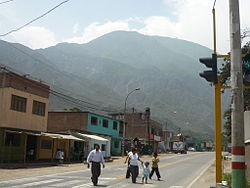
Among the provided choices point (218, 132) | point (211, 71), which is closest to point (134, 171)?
point (218, 132)

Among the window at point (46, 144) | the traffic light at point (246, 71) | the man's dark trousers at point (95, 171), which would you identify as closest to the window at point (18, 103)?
the window at point (46, 144)

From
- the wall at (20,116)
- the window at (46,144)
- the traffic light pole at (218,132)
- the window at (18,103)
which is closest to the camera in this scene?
the traffic light pole at (218,132)

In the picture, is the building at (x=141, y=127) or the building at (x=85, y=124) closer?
the building at (x=85, y=124)

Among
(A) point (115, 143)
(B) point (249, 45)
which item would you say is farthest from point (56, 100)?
(B) point (249, 45)

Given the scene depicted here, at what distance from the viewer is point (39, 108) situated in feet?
117

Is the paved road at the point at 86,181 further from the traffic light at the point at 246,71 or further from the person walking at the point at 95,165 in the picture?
the traffic light at the point at 246,71

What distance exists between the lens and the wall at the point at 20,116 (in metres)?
29.4

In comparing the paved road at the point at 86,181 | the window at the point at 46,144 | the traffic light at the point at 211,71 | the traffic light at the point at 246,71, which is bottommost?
the paved road at the point at 86,181

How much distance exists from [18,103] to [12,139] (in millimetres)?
3654

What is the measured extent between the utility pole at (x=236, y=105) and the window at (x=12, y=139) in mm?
25513

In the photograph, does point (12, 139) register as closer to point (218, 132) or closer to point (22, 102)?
point (22, 102)

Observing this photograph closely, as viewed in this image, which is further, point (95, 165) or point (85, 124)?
point (85, 124)

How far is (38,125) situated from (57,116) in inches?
669

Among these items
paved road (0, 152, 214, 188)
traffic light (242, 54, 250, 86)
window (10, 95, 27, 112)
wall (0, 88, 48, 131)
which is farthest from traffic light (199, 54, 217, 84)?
window (10, 95, 27, 112)
